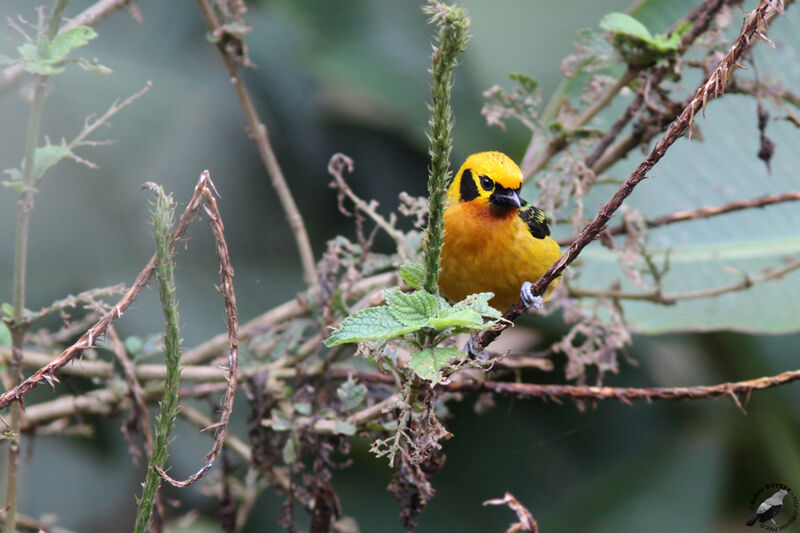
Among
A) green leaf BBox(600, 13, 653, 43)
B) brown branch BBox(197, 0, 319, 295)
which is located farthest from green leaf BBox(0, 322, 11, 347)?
green leaf BBox(600, 13, 653, 43)

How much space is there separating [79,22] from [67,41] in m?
0.39

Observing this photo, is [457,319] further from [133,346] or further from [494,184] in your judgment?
[133,346]

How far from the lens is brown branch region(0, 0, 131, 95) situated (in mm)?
1743

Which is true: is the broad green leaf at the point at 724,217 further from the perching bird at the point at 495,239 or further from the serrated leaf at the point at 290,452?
the serrated leaf at the point at 290,452

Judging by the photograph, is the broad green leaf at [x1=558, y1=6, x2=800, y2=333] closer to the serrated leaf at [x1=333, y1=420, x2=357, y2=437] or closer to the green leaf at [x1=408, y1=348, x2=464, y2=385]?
the serrated leaf at [x1=333, y1=420, x2=357, y2=437]

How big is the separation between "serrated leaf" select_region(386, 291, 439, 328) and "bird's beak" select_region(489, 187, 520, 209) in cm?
92

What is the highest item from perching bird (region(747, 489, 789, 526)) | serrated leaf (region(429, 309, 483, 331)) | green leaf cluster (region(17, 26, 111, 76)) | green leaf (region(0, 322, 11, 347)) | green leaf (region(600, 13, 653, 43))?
green leaf (region(600, 13, 653, 43))

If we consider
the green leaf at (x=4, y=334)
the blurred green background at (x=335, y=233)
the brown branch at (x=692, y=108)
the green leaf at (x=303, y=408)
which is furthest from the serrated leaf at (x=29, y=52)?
the blurred green background at (x=335, y=233)

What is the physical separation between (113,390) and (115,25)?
2.04 metres

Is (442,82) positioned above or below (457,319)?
above

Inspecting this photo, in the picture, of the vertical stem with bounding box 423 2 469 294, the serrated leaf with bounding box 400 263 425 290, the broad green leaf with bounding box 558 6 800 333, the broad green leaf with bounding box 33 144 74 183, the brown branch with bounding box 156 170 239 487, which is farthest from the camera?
the broad green leaf with bounding box 558 6 800 333

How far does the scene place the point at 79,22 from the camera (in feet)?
5.90

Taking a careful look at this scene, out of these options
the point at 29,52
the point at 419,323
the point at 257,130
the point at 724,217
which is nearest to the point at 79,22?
the point at 29,52

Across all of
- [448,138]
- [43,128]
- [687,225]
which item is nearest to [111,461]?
[43,128]
